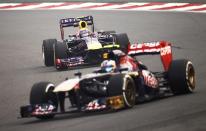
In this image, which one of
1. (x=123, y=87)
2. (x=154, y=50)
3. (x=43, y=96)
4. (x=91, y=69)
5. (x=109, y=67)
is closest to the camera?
(x=123, y=87)

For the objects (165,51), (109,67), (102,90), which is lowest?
Result: (102,90)

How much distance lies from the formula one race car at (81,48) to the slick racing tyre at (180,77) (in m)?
6.14

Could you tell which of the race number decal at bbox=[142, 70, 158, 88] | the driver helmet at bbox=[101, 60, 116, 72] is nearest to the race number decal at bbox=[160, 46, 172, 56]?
the race number decal at bbox=[142, 70, 158, 88]

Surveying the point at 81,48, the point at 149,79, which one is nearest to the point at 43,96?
the point at 149,79

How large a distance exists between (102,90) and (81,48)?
8.95m

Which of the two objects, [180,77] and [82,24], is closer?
[180,77]

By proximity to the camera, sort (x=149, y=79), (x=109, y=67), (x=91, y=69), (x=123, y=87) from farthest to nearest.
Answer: (x=91, y=69) → (x=149, y=79) → (x=109, y=67) → (x=123, y=87)

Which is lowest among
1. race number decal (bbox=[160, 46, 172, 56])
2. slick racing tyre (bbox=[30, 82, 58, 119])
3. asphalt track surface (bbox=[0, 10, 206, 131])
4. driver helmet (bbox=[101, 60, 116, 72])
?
asphalt track surface (bbox=[0, 10, 206, 131])

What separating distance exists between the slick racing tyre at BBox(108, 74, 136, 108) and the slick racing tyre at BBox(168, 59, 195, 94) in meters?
1.74

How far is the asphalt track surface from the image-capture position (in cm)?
1320

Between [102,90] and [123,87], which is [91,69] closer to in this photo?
[102,90]

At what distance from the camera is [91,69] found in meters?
22.8

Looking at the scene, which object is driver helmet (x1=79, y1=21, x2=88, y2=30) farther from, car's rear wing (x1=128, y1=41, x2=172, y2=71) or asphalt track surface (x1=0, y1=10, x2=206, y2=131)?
car's rear wing (x1=128, y1=41, x2=172, y2=71)

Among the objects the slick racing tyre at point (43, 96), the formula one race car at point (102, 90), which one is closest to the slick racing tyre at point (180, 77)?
the formula one race car at point (102, 90)
